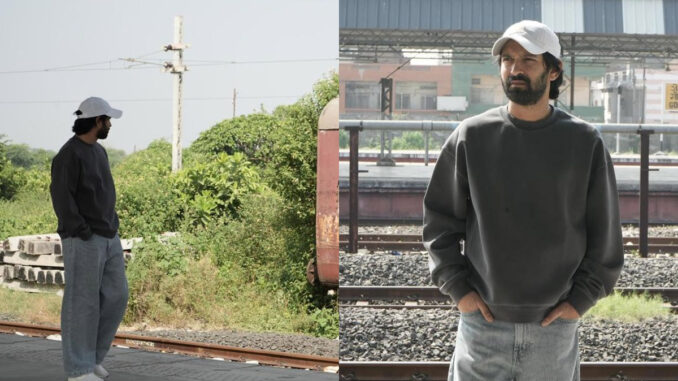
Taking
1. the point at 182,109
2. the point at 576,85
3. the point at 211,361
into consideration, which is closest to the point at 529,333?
the point at 576,85

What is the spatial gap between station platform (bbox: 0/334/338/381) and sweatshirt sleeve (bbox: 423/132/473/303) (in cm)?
192

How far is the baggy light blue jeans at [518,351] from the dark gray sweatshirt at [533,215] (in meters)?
0.03

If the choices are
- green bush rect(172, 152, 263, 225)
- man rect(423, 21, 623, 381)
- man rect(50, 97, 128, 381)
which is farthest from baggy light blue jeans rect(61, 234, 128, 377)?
man rect(423, 21, 623, 381)

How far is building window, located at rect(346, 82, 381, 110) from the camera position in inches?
115

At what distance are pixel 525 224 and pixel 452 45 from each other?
47.6 inches

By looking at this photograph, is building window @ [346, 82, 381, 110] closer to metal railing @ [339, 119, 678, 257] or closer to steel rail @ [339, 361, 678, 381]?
metal railing @ [339, 119, 678, 257]

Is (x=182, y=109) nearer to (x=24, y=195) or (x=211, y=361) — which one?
(x=24, y=195)

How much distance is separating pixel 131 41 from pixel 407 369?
2.02m

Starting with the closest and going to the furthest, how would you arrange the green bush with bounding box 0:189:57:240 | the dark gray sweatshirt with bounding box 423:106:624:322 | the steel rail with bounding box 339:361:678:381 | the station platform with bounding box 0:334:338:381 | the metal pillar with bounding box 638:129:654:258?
the dark gray sweatshirt with bounding box 423:106:624:322, the metal pillar with bounding box 638:129:654:258, the steel rail with bounding box 339:361:678:381, the station platform with bounding box 0:334:338:381, the green bush with bounding box 0:189:57:240

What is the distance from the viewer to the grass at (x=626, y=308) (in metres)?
3.15

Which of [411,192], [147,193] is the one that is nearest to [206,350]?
[147,193]

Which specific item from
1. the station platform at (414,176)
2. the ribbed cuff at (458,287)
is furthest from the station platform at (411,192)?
the ribbed cuff at (458,287)

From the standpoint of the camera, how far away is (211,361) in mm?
3908

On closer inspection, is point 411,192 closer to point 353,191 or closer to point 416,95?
point 353,191
